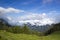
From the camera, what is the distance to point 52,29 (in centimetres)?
7369

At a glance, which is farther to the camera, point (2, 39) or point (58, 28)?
point (58, 28)

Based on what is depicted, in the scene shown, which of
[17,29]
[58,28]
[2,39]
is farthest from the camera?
[58,28]

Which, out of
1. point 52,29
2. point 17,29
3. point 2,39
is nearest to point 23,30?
point 17,29

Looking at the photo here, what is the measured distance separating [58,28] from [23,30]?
1798cm

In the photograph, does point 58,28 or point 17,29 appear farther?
point 58,28

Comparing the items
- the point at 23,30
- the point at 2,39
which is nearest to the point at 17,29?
the point at 23,30

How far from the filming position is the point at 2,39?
29641 millimetres

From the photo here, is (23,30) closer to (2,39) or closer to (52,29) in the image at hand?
(52,29)

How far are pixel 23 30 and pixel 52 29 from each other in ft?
48.9

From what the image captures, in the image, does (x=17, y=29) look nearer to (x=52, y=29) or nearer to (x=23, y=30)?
(x=23, y=30)

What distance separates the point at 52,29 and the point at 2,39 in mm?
47303

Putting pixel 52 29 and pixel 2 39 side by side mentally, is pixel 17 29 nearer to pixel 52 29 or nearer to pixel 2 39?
pixel 52 29

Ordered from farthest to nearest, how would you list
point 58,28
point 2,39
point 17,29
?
point 58,28 → point 17,29 → point 2,39

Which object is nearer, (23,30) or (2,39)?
(2,39)
